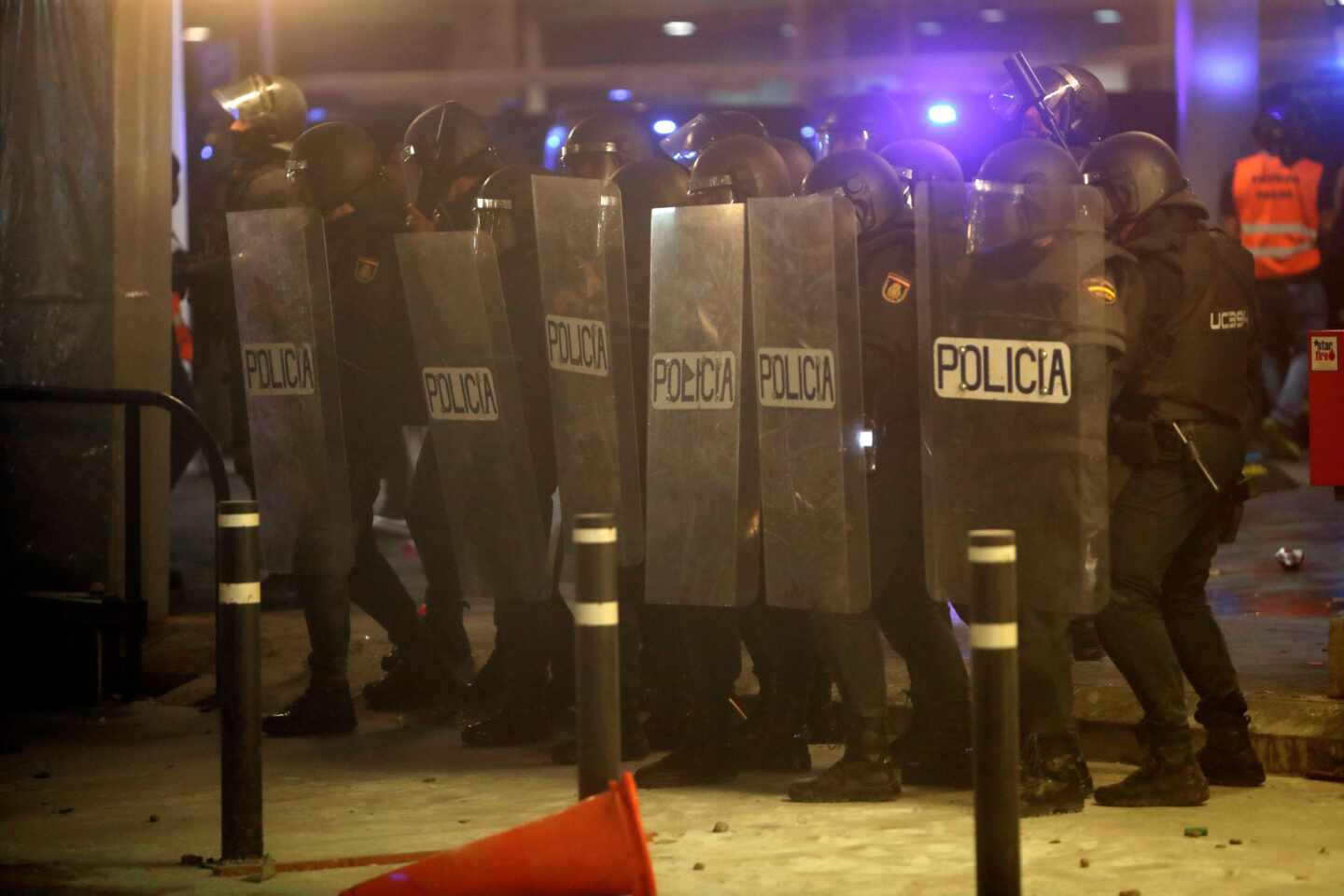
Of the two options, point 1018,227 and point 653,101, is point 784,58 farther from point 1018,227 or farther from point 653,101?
point 1018,227

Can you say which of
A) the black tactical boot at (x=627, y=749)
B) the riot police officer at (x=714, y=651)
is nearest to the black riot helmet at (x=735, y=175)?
the riot police officer at (x=714, y=651)

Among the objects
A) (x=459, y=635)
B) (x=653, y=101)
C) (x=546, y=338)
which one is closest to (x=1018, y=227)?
(x=546, y=338)

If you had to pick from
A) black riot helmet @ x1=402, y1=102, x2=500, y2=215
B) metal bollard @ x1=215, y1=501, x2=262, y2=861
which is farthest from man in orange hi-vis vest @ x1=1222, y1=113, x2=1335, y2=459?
metal bollard @ x1=215, y1=501, x2=262, y2=861

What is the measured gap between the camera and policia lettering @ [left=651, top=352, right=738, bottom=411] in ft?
22.5

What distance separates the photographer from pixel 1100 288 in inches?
248

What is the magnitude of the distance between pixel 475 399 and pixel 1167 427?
2.27 m

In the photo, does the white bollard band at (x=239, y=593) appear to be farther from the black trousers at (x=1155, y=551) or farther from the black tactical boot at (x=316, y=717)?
the black trousers at (x=1155, y=551)

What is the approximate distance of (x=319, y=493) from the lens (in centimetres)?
793

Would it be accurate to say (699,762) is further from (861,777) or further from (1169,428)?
(1169,428)

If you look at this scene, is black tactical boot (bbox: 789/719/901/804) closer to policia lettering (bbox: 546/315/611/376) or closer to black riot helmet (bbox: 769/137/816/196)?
policia lettering (bbox: 546/315/611/376)

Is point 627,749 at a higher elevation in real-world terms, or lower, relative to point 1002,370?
lower

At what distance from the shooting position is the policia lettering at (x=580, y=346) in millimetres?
7172

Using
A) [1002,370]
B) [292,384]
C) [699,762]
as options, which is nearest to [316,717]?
[292,384]

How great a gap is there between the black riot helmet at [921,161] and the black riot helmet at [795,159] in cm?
42
